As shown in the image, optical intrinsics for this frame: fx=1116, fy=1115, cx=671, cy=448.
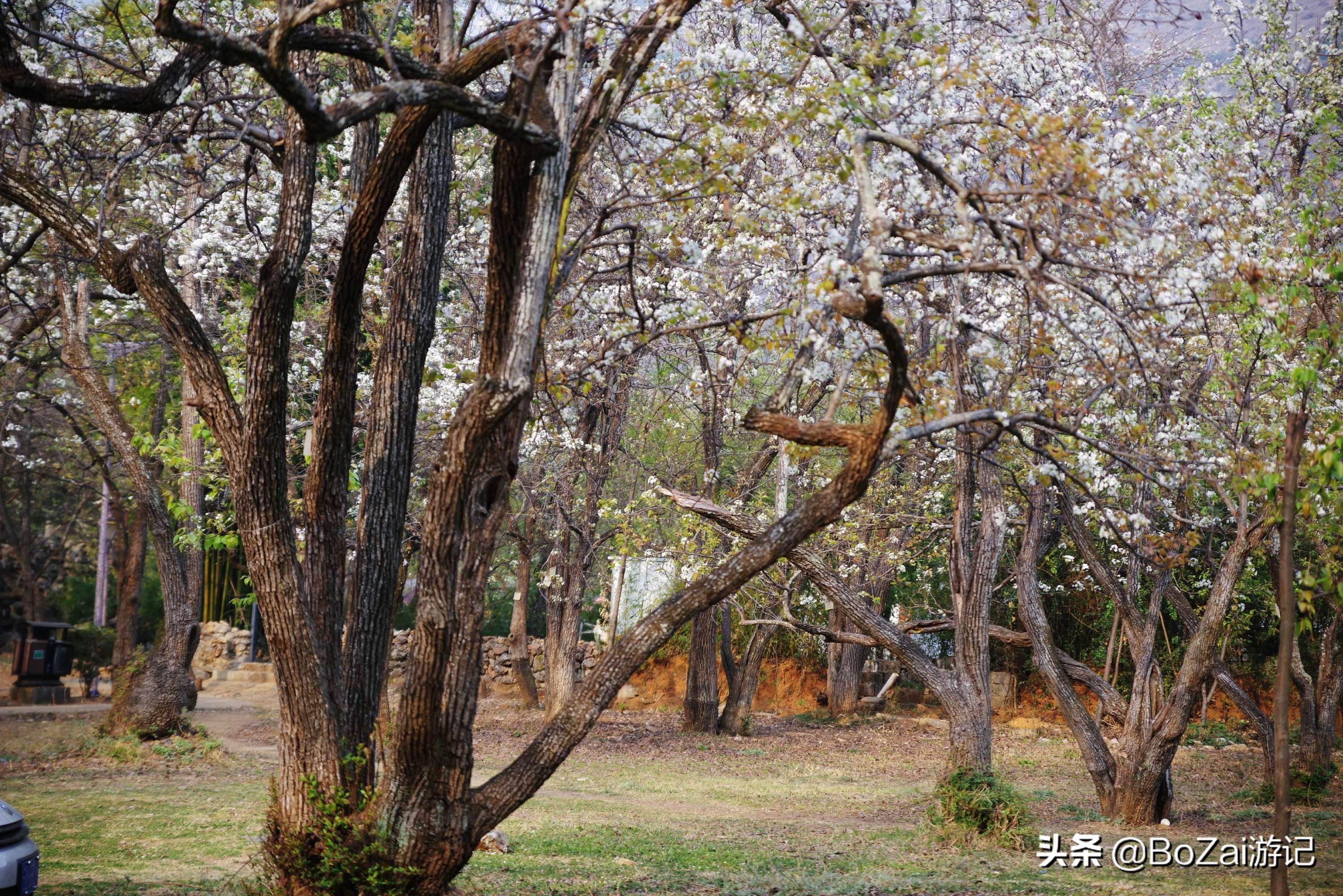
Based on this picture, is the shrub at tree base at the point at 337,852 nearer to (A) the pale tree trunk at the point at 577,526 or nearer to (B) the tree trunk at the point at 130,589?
(A) the pale tree trunk at the point at 577,526

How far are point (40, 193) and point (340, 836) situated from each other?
12.4 feet

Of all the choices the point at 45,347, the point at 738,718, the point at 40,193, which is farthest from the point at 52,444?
the point at 40,193

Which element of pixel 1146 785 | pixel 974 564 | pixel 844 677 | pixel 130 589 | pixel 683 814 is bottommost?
pixel 683 814

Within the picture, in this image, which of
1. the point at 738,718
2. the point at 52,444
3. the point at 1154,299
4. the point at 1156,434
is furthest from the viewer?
the point at 52,444

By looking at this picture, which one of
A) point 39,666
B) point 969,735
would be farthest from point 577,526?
point 39,666

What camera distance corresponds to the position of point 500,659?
2344 cm

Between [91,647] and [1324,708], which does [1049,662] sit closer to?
[1324,708]

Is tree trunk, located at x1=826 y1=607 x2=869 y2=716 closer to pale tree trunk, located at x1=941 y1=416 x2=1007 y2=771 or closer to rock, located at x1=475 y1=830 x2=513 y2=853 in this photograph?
pale tree trunk, located at x1=941 y1=416 x2=1007 y2=771

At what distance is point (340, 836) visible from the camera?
548 cm

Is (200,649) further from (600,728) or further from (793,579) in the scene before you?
(793,579)

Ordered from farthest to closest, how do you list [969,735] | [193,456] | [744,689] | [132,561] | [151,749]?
1. [744,689]
2. [132,561]
3. [193,456]
4. [151,749]
5. [969,735]

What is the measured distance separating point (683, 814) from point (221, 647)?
59.0 feet

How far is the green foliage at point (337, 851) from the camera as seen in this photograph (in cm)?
525

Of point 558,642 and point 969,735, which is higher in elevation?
point 558,642
